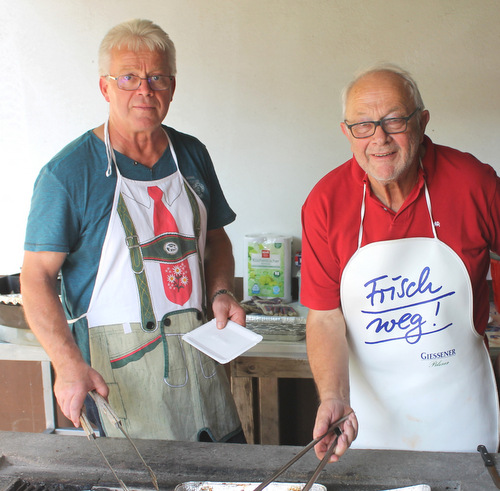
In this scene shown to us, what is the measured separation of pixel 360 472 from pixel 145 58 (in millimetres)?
1139

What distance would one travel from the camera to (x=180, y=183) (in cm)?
165

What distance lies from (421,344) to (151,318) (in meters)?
0.72

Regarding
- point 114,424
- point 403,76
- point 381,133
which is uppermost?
point 403,76

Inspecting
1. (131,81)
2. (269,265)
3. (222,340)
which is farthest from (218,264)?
(269,265)

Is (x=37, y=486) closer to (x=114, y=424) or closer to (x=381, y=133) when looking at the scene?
(x=114, y=424)

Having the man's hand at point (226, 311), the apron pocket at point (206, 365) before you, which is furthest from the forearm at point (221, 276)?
the apron pocket at point (206, 365)

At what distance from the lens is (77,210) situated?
1446mm

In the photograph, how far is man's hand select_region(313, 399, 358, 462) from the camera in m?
1.17

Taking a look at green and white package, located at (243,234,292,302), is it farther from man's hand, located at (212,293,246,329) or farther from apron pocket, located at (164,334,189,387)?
apron pocket, located at (164,334,189,387)

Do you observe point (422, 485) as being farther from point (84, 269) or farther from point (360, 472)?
point (84, 269)

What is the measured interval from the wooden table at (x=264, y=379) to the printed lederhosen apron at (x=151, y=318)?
2.34ft

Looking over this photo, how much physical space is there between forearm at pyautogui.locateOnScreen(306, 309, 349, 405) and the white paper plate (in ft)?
0.50

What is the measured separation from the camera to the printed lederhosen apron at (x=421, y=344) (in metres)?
1.44

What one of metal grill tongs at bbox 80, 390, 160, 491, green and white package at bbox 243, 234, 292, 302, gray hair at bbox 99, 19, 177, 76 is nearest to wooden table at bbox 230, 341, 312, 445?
green and white package at bbox 243, 234, 292, 302
